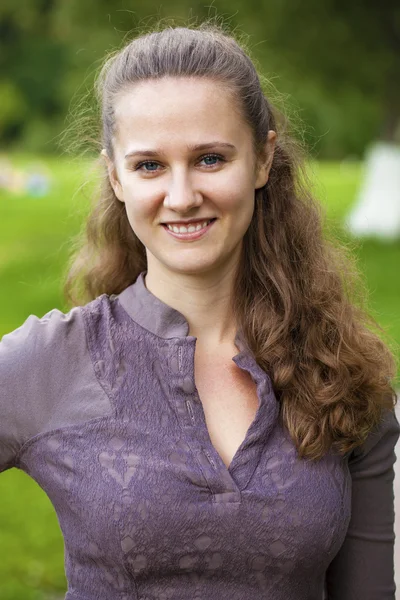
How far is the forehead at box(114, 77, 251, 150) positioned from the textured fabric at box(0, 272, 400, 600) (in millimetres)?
398

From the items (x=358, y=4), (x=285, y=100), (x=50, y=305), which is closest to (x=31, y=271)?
(x=50, y=305)

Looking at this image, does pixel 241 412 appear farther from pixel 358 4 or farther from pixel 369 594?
pixel 358 4

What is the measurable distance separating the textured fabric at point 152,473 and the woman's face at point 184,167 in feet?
0.61

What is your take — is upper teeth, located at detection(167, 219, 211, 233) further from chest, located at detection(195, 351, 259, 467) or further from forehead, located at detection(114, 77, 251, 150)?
chest, located at detection(195, 351, 259, 467)

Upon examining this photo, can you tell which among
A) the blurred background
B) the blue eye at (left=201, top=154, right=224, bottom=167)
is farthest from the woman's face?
the blurred background

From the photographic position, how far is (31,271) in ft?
36.7

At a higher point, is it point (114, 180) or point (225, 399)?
point (114, 180)

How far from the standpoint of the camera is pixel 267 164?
7.79 feet

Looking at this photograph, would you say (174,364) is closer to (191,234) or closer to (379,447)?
(191,234)

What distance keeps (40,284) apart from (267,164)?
3408 mm

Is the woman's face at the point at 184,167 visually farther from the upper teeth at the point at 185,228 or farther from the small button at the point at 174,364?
the small button at the point at 174,364

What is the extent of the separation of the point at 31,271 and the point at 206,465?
9.28m

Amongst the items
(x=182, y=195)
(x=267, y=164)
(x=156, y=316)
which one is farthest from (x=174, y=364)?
(x=267, y=164)

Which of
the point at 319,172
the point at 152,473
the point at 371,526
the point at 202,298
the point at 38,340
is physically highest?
the point at 319,172
